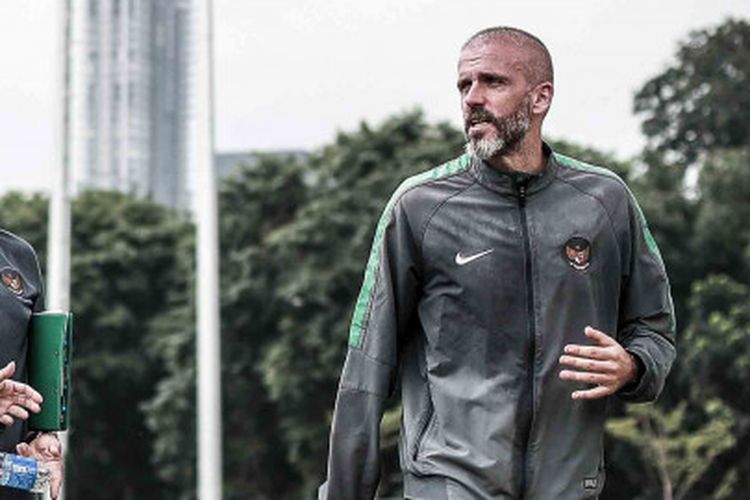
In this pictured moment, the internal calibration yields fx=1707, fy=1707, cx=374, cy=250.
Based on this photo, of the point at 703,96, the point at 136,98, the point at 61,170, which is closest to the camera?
the point at 61,170

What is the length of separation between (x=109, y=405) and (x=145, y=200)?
23.1 ft

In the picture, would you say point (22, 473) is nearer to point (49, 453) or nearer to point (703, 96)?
point (49, 453)

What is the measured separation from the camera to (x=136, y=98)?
275 ft

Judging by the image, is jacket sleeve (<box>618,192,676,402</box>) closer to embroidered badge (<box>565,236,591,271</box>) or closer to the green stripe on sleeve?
embroidered badge (<box>565,236,591,271</box>)

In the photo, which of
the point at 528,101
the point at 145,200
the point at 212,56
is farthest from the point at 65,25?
the point at 145,200

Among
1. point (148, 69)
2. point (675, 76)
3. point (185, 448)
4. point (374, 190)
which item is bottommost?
point (185, 448)

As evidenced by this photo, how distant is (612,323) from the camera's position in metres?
4.21

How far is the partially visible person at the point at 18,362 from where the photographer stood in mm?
4691

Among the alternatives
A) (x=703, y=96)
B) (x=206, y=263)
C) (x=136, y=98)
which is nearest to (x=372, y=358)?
(x=206, y=263)

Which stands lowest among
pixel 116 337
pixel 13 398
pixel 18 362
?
pixel 13 398

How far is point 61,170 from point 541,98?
1881cm

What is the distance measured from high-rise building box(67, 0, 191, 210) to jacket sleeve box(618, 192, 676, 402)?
6759cm

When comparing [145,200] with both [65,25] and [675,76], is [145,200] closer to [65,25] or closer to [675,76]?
[675,76]

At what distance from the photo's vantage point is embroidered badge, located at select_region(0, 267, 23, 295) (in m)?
4.88
